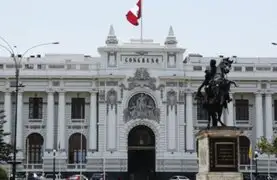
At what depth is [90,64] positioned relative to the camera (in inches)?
3221

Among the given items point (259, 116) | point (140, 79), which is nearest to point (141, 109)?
point (140, 79)

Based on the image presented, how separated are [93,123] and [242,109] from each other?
19.3m

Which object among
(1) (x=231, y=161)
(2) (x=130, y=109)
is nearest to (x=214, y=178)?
(1) (x=231, y=161)

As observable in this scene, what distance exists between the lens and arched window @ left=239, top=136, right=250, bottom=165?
8219 cm

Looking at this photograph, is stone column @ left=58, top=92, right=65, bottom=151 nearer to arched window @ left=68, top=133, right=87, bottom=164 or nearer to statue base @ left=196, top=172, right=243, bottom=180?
arched window @ left=68, top=133, right=87, bottom=164

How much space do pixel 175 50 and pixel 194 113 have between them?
8460mm

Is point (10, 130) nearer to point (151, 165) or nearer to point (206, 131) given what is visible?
point (151, 165)

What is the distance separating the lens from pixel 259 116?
8250 cm

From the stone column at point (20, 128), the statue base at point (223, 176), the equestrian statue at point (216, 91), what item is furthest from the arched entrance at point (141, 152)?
the statue base at point (223, 176)

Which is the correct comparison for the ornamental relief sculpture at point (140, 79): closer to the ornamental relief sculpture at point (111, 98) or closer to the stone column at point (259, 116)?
the ornamental relief sculpture at point (111, 98)

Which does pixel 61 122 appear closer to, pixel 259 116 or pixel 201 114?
pixel 201 114

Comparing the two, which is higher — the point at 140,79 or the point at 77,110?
the point at 140,79

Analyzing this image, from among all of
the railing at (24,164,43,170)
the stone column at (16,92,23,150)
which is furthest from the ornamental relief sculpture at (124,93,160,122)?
the stone column at (16,92,23,150)

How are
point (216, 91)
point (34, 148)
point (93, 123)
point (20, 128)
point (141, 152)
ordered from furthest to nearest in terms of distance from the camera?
point (141, 152), point (34, 148), point (93, 123), point (20, 128), point (216, 91)
